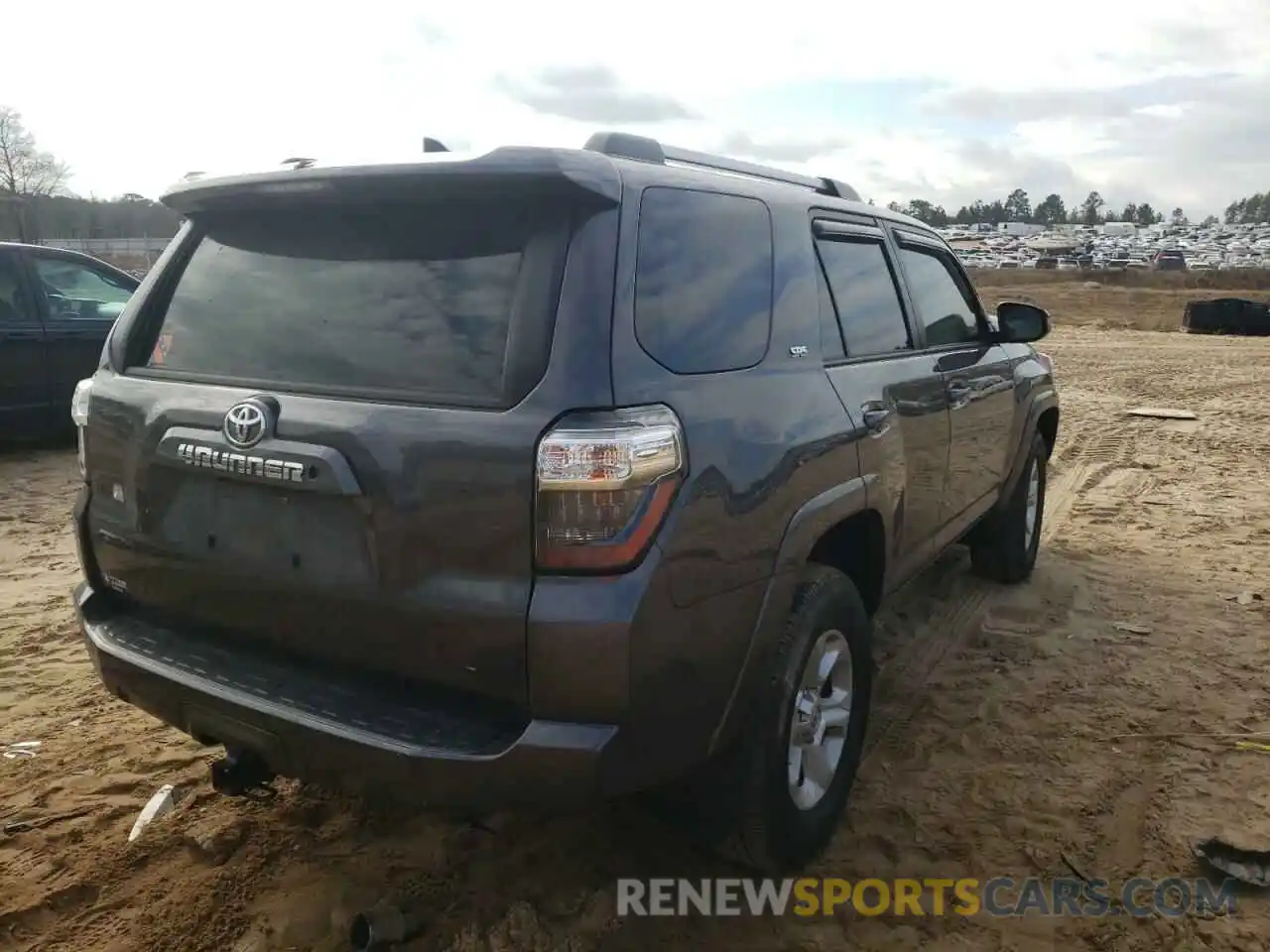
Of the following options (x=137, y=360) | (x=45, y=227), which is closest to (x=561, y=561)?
(x=137, y=360)

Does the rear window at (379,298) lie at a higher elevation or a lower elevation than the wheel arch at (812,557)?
higher

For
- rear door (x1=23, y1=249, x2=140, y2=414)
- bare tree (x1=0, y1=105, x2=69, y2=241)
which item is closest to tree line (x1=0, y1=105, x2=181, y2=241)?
bare tree (x1=0, y1=105, x2=69, y2=241)

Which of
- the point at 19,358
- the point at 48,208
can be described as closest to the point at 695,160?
the point at 19,358

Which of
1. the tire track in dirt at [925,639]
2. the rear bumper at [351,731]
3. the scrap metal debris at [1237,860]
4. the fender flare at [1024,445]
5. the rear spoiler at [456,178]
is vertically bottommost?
the scrap metal debris at [1237,860]

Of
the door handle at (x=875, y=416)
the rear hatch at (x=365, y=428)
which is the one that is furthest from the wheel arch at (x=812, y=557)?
the rear hatch at (x=365, y=428)

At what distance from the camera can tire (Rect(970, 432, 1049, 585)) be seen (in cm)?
518

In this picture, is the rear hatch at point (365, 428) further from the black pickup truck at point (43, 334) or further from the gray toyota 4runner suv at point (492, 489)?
the black pickup truck at point (43, 334)

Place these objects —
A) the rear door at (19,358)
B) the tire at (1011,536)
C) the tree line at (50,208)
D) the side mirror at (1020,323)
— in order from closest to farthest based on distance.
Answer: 1. the side mirror at (1020,323)
2. the tire at (1011,536)
3. the rear door at (19,358)
4. the tree line at (50,208)

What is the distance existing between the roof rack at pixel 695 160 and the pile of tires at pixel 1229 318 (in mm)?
24124

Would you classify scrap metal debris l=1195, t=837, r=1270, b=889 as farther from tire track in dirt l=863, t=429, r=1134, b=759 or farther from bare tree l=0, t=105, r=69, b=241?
bare tree l=0, t=105, r=69, b=241

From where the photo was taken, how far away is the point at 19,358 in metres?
7.48

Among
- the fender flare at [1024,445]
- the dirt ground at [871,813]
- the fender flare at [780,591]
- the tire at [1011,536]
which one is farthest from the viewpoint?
the tire at [1011,536]

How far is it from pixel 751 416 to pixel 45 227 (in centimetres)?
6233

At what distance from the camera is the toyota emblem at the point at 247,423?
2.28 meters
